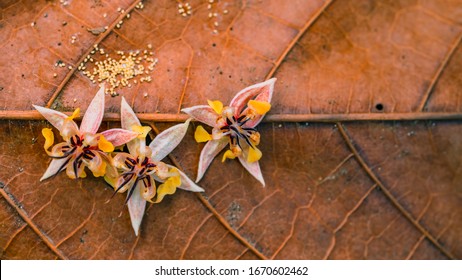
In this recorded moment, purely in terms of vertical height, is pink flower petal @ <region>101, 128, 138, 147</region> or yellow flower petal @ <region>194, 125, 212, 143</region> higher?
yellow flower petal @ <region>194, 125, 212, 143</region>

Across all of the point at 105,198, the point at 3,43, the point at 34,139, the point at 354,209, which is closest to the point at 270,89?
the point at 354,209

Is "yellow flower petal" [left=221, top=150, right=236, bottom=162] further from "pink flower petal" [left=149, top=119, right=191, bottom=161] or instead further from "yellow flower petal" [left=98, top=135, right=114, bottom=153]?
"yellow flower petal" [left=98, top=135, right=114, bottom=153]

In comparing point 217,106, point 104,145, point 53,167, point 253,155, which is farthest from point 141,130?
point 253,155

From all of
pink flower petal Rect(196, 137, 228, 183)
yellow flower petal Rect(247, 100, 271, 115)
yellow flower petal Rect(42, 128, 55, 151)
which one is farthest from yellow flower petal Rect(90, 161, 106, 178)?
yellow flower petal Rect(247, 100, 271, 115)

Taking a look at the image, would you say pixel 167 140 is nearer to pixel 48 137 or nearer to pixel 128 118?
pixel 128 118

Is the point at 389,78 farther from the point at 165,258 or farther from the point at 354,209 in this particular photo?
the point at 165,258

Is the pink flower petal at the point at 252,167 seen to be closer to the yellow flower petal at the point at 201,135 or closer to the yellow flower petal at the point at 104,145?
the yellow flower petal at the point at 201,135
